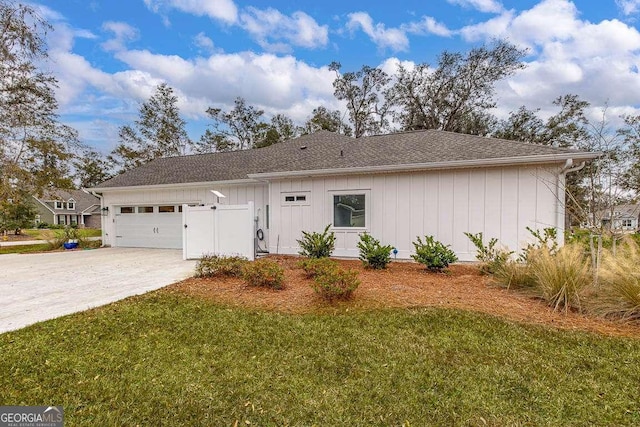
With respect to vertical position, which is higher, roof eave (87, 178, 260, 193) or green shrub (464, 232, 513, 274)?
roof eave (87, 178, 260, 193)

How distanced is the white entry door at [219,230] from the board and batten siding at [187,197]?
1756 millimetres

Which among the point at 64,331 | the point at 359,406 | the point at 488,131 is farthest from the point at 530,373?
the point at 488,131

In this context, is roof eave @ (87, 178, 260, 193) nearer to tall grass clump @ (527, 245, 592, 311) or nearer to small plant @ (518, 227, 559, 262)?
small plant @ (518, 227, 559, 262)

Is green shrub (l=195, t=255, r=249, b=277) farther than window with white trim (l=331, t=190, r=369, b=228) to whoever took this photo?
No

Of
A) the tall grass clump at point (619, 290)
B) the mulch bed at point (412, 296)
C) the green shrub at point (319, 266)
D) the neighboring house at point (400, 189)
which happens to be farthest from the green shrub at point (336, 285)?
the neighboring house at point (400, 189)

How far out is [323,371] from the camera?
287cm

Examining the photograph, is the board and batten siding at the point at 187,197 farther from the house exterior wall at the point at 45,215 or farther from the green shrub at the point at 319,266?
the house exterior wall at the point at 45,215

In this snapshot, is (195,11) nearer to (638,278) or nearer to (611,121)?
(611,121)

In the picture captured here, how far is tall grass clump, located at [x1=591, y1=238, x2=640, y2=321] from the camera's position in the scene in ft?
13.1

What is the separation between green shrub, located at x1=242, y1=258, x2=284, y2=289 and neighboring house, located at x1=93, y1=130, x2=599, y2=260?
3.61 m

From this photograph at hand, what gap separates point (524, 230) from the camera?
7.45 metres

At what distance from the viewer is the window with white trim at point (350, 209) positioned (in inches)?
346

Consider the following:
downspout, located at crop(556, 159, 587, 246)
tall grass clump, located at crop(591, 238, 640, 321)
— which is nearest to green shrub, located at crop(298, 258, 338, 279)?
tall grass clump, located at crop(591, 238, 640, 321)

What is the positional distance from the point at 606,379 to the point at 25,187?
66.9 feet
